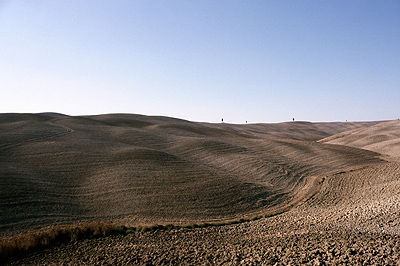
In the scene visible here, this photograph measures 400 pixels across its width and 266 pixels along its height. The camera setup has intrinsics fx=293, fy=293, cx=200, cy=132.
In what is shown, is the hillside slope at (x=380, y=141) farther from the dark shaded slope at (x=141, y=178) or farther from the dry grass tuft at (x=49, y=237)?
the dry grass tuft at (x=49, y=237)

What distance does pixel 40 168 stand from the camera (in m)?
17.9

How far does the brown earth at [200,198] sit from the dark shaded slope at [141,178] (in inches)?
2.4

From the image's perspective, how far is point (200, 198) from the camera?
15.6m

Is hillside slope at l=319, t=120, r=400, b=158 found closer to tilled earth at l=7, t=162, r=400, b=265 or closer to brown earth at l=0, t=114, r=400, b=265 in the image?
brown earth at l=0, t=114, r=400, b=265

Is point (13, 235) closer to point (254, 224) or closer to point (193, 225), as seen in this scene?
point (193, 225)

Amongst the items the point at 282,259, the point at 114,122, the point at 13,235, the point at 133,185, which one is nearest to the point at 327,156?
the point at 133,185

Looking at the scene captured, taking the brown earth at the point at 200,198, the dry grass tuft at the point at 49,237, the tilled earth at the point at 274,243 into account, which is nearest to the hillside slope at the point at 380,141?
the brown earth at the point at 200,198

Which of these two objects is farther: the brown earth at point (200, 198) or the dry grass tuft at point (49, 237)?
the dry grass tuft at point (49, 237)

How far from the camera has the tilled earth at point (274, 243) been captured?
7395mm

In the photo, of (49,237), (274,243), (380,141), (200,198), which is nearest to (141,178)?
(200,198)

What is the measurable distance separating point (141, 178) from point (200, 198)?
3.97m

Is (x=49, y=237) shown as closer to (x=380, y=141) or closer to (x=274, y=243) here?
(x=274, y=243)

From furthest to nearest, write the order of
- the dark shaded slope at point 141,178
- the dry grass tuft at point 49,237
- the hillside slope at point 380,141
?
1. the hillside slope at point 380,141
2. the dark shaded slope at point 141,178
3. the dry grass tuft at point 49,237

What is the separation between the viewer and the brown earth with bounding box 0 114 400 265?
8328mm
